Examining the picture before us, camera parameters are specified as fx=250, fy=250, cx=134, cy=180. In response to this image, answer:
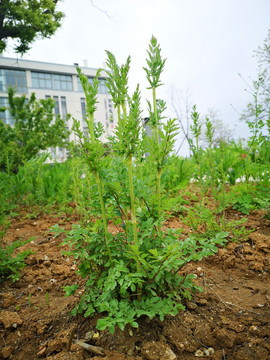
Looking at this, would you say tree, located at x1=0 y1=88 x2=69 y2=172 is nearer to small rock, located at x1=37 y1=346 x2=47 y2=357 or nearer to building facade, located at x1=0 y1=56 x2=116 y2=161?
small rock, located at x1=37 y1=346 x2=47 y2=357

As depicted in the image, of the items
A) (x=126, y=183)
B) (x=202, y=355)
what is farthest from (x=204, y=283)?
(x=126, y=183)

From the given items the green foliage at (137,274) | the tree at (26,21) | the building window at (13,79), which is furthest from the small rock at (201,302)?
the building window at (13,79)

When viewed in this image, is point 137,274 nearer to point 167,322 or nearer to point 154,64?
point 167,322

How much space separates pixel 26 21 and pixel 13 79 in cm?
4056

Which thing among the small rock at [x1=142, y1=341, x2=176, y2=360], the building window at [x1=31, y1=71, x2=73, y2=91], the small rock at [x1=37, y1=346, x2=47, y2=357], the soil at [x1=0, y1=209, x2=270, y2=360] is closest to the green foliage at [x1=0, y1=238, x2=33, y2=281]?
the soil at [x1=0, y1=209, x2=270, y2=360]

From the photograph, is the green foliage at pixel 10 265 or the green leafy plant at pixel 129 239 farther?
the green foliage at pixel 10 265

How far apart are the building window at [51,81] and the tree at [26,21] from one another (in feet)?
132

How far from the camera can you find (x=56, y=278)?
1.91 m

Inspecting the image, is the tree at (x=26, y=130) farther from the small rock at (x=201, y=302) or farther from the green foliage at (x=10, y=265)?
the small rock at (x=201, y=302)

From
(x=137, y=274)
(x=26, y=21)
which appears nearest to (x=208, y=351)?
(x=137, y=274)

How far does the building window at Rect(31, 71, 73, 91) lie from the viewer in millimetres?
43375

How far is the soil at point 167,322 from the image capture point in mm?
1096

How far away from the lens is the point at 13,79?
4138 cm

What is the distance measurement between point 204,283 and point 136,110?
1.20 meters
